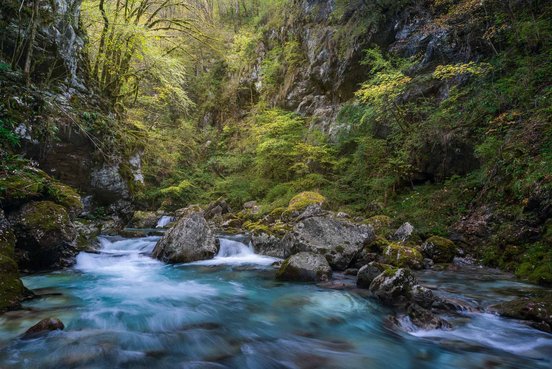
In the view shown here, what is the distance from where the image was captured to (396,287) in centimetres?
456

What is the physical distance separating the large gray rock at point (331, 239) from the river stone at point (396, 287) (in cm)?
201

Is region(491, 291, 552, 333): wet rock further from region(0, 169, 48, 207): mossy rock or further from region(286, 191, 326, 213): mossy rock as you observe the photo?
region(0, 169, 48, 207): mossy rock

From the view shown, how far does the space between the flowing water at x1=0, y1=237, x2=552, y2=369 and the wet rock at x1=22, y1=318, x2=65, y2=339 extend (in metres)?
0.07

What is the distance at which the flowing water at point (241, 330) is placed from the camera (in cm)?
320

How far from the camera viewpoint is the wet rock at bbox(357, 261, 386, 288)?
212 inches

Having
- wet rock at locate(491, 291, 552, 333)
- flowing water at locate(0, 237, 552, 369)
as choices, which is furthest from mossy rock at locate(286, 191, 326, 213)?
wet rock at locate(491, 291, 552, 333)

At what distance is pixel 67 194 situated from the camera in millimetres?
7043

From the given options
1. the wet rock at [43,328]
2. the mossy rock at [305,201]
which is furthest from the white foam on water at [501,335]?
the mossy rock at [305,201]

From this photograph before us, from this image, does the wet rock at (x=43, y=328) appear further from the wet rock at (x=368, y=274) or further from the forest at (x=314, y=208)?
the wet rock at (x=368, y=274)

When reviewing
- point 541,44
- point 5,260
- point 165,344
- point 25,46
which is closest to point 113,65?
point 25,46

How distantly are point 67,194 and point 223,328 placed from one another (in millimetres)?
5010

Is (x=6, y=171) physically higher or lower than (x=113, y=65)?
lower

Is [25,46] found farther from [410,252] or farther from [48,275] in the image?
[410,252]

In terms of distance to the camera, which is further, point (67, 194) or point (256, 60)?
point (256, 60)
